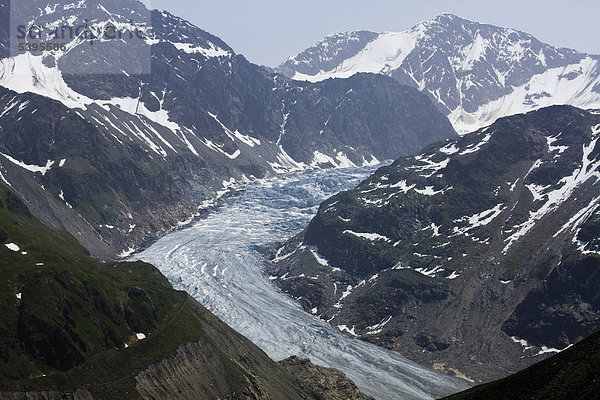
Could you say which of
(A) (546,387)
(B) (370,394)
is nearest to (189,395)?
(B) (370,394)

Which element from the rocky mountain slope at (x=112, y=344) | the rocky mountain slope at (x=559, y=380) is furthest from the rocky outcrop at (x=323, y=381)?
the rocky mountain slope at (x=559, y=380)

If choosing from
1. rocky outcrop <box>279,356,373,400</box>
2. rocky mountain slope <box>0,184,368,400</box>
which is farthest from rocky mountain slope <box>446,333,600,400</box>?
rocky outcrop <box>279,356,373,400</box>

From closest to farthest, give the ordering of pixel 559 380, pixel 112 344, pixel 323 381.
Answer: pixel 559 380 < pixel 112 344 < pixel 323 381

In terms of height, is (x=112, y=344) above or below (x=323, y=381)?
below

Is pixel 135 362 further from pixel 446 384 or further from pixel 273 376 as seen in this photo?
pixel 446 384

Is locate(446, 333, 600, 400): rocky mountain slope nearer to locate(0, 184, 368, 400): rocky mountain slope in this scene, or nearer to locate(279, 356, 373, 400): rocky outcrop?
locate(0, 184, 368, 400): rocky mountain slope

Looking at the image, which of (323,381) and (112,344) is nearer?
(112,344)

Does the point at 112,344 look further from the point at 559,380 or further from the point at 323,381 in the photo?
the point at 559,380

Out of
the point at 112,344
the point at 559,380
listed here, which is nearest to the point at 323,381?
the point at 112,344
